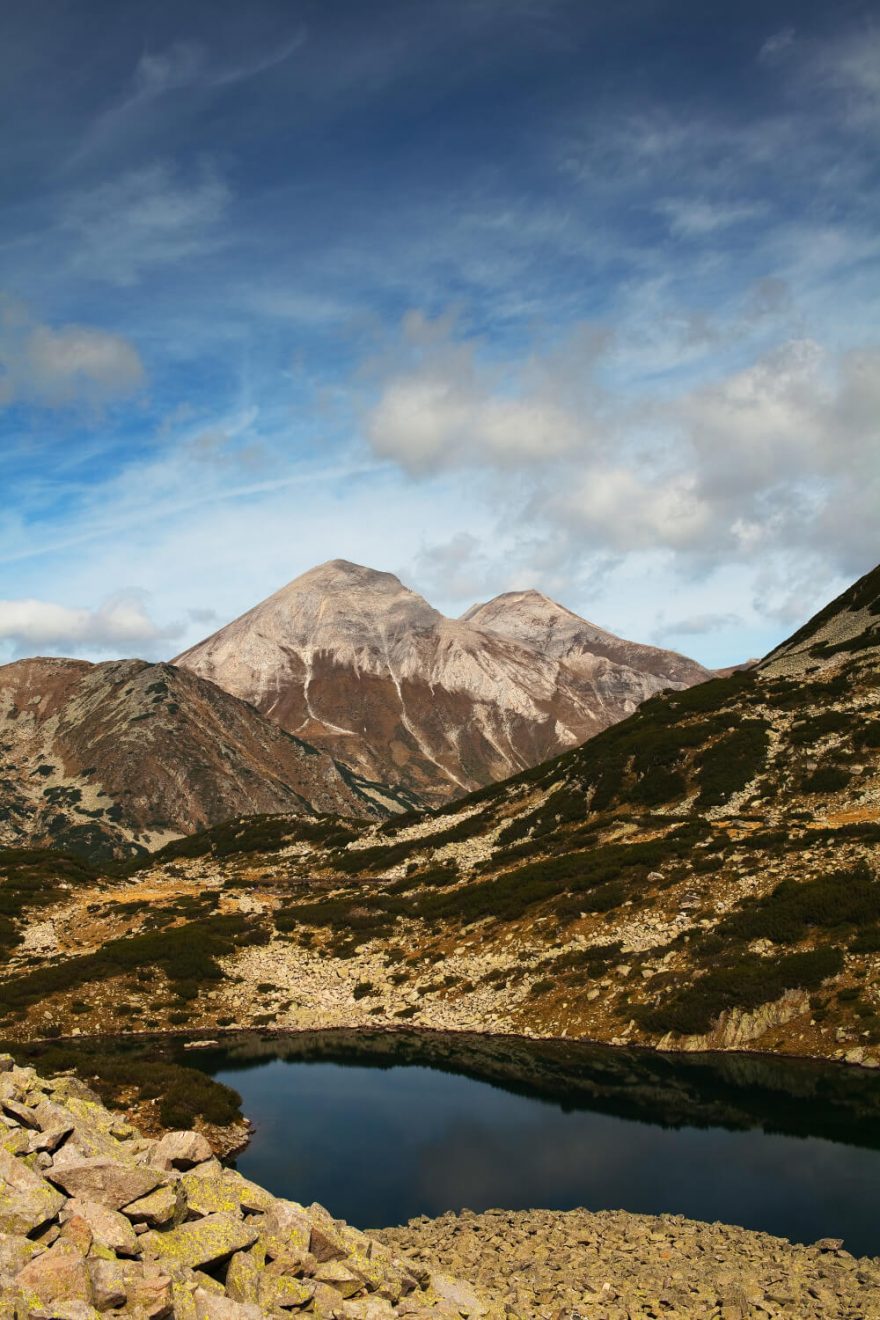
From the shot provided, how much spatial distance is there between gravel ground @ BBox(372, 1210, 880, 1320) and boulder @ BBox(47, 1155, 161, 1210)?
9.49 meters

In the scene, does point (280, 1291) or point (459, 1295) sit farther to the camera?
point (459, 1295)

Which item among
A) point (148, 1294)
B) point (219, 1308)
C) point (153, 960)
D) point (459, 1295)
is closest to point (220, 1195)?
point (219, 1308)

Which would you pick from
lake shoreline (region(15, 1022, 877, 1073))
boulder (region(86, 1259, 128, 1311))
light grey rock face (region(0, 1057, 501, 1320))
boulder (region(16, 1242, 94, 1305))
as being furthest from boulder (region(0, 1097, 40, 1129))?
lake shoreline (region(15, 1022, 877, 1073))

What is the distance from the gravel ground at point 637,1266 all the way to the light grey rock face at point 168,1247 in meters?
4.08

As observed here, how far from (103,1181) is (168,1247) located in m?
1.73

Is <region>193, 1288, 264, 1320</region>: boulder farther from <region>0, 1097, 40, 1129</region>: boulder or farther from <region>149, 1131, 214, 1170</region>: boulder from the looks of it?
<region>0, 1097, 40, 1129</region>: boulder

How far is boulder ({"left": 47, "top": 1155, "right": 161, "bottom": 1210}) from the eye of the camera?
14945 millimetres

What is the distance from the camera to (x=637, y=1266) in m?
22.4

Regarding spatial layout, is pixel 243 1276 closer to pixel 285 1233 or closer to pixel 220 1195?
pixel 285 1233

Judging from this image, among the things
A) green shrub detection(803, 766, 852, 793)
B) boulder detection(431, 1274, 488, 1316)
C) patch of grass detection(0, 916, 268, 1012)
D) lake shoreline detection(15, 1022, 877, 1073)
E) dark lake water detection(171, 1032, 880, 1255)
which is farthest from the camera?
green shrub detection(803, 766, 852, 793)

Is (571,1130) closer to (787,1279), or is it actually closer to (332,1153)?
(332,1153)

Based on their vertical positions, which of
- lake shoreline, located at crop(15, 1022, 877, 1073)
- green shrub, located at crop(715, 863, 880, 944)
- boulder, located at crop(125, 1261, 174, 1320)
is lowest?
lake shoreline, located at crop(15, 1022, 877, 1073)

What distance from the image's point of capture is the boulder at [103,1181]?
588 inches

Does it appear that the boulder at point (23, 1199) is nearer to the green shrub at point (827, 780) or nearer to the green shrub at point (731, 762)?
the green shrub at point (827, 780)
